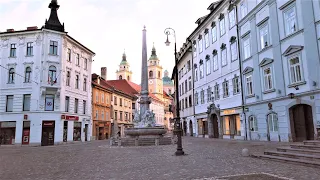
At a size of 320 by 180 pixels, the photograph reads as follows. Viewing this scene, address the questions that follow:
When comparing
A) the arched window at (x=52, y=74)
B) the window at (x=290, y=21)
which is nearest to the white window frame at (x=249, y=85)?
the window at (x=290, y=21)

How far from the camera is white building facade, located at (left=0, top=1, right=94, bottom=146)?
3212 cm

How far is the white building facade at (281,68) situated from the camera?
57.8 feet

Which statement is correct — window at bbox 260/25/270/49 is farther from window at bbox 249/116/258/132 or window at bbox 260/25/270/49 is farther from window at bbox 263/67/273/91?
window at bbox 249/116/258/132

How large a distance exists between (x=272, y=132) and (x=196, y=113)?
1845 centimetres

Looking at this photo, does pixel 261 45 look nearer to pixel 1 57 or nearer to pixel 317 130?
pixel 317 130

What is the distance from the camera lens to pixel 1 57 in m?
34.0

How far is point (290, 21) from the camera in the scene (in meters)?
19.6

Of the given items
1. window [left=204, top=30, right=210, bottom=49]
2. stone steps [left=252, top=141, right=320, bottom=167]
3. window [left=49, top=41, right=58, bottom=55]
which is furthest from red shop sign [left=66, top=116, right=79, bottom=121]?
stone steps [left=252, top=141, right=320, bottom=167]

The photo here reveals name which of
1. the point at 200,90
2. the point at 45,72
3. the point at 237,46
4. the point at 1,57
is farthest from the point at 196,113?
the point at 1,57

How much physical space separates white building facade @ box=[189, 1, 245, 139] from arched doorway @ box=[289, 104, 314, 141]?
23.6 feet

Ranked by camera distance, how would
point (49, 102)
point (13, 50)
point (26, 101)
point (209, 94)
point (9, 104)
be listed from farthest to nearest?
point (209, 94) → point (13, 50) → point (49, 102) → point (9, 104) → point (26, 101)

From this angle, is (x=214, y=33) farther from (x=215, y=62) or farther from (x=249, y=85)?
(x=249, y=85)

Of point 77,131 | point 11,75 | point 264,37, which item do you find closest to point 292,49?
point 264,37

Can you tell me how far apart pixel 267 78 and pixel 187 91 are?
937 inches
